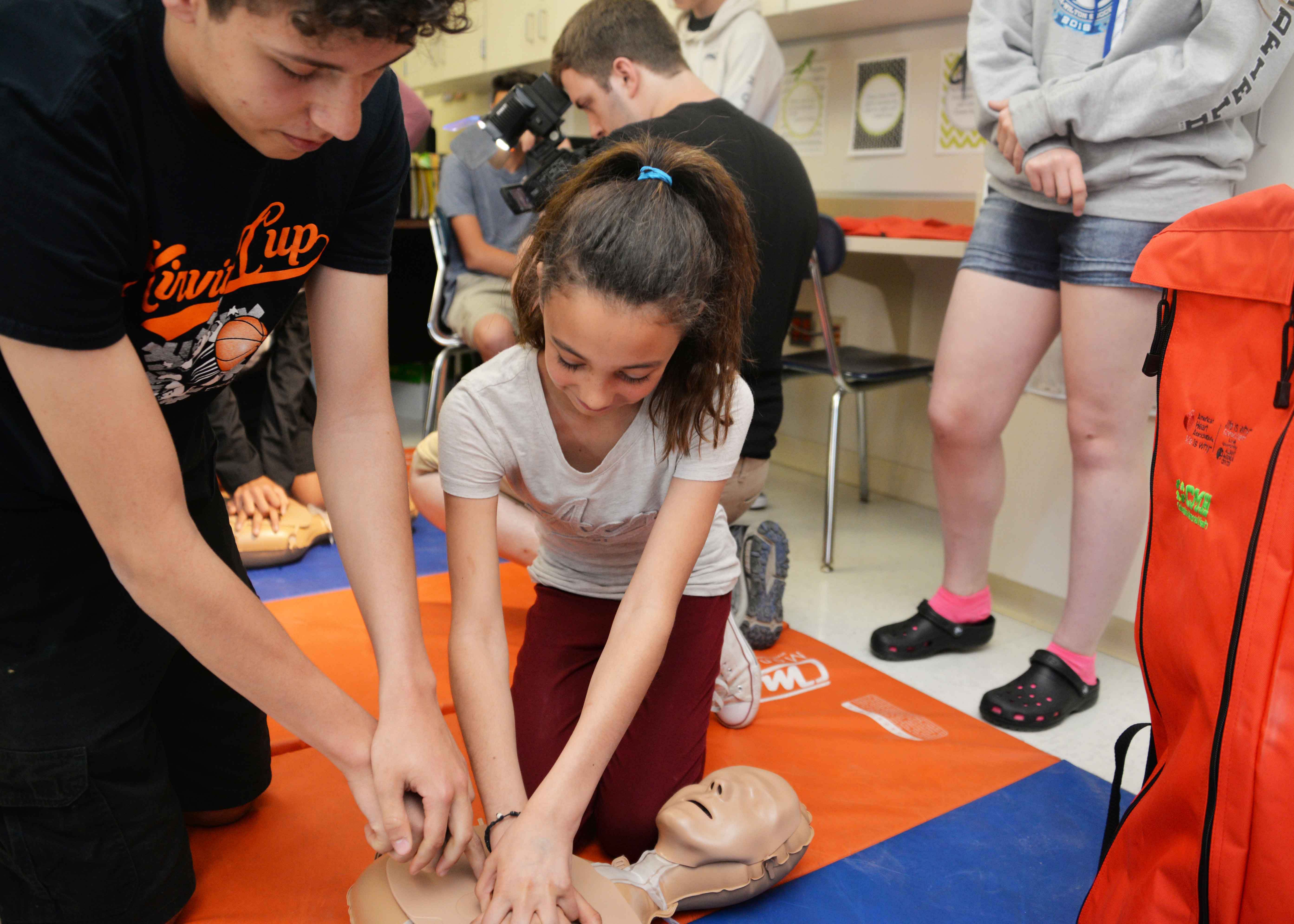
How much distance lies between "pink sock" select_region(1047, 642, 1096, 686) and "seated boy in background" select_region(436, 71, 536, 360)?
141cm

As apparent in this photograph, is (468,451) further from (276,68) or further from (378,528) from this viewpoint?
(276,68)

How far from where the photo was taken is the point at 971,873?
42.9 inches

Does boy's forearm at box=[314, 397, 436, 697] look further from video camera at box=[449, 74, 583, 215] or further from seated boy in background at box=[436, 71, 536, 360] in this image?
seated boy in background at box=[436, 71, 536, 360]

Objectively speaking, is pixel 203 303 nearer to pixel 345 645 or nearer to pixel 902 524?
pixel 345 645

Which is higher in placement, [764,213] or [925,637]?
[764,213]

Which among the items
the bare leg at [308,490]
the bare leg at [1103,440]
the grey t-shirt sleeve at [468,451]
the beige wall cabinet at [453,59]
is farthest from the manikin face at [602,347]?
the beige wall cabinet at [453,59]

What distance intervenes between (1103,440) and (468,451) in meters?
0.92

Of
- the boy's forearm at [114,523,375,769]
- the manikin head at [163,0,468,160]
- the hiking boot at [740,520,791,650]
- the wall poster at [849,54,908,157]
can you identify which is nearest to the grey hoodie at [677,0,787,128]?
the wall poster at [849,54,908,157]

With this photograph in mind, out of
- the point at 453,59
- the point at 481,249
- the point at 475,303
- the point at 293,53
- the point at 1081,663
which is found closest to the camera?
the point at 293,53

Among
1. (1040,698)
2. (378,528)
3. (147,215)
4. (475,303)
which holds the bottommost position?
(1040,698)

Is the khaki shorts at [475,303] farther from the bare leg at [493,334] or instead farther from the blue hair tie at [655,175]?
the blue hair tie at [655,175]

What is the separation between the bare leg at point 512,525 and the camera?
1.62 m

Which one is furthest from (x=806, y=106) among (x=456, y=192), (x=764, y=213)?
(x=764, y=213)

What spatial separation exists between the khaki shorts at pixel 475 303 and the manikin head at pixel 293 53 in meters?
1.73
